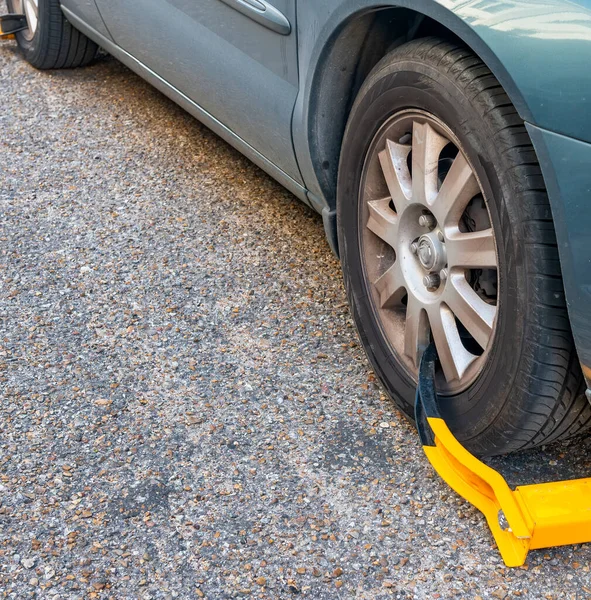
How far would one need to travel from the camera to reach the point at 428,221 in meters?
2.14

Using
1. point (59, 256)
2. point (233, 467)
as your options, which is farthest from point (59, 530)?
point (59, 256)

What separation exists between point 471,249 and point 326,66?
70 cm

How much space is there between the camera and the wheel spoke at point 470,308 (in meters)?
1.97

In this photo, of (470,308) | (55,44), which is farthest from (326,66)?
(55,44)

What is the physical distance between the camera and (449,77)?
6.21 ft

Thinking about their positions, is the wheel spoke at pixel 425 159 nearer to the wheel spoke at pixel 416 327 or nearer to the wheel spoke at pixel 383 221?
the wheel spoke at pixel 383 221

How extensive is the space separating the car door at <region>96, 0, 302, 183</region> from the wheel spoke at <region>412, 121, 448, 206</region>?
0.52 meters

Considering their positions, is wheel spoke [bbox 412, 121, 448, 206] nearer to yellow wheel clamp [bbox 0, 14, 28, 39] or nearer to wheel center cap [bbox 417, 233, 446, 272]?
wheel center cap [bbox 417, 233, 446, 272]

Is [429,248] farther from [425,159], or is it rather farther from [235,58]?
[235,58]

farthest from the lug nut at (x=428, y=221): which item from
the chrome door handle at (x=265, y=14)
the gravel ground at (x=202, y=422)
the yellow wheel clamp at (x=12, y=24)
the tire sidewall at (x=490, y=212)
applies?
the yellow wheel clamp at (x=12, y=24)

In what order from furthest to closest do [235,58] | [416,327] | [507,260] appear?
[235,58] < [416,327] < [507,260]

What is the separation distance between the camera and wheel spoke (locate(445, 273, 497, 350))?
1.97 meters

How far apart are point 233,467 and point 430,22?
4.15 feet

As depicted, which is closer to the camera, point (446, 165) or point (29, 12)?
Result: point (446, 165)
